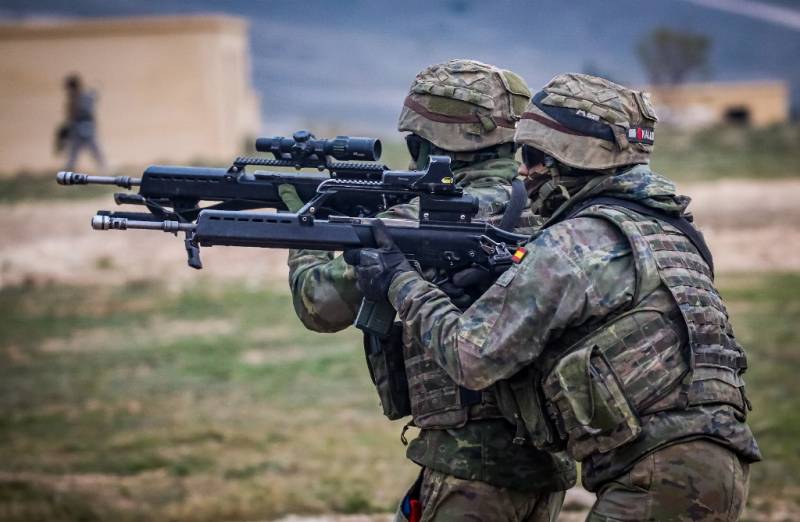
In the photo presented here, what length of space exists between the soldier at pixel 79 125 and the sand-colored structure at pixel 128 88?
285 centimetres

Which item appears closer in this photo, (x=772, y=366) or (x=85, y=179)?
(x=85, y=179)

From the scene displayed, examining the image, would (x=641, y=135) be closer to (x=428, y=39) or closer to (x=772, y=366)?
(x=772, y=366)

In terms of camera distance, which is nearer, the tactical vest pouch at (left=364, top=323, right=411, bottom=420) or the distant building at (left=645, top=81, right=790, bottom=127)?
the tactical vest pouch at (left=364, top=323, right=411, bottom=420)

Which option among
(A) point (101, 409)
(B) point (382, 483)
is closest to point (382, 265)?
(B) point (382, 483)

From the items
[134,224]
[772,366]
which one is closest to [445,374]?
[134,224]

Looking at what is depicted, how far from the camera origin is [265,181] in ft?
16.5

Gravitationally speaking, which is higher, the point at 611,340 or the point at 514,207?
the point at 514,207

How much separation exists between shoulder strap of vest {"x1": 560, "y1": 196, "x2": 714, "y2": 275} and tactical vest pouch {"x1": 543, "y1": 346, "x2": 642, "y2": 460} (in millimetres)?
471

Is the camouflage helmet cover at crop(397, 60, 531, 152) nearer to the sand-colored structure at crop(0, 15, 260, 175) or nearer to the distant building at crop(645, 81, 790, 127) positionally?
the sand-colored structure at crop(0, 15, 260, 175)

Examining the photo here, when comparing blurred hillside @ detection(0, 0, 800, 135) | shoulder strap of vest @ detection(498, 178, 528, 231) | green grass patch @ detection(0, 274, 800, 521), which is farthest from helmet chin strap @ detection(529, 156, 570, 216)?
blurred hillside @ detection(0, 0, 800, 135)

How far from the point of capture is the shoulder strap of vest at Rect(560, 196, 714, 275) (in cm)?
416

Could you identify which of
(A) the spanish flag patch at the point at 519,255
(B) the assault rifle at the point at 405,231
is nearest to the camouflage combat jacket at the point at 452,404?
(B) the assault rifle at the point at 405,231

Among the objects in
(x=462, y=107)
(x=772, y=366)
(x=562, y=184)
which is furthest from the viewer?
(x=772, y=366)

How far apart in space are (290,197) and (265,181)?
0.48 ft
